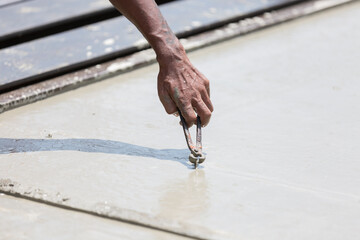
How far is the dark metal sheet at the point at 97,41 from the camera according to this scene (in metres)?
3.11

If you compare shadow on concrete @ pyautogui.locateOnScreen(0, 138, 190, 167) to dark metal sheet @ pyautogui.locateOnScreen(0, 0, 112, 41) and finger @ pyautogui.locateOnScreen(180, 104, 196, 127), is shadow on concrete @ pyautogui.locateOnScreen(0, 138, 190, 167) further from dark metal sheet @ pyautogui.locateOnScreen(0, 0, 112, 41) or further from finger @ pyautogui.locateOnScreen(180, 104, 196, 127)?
dark metal sheet @ pyautogui.locateOnScreen(0, 0, 112, 41)

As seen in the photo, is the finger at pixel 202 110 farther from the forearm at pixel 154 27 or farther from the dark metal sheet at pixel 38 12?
the dark metal sheet at pixel 38 12

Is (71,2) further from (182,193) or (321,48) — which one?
(182,193)

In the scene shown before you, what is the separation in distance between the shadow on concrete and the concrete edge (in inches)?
16.3

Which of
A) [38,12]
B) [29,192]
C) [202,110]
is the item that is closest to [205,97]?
[202,110]

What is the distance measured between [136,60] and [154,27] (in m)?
1.03

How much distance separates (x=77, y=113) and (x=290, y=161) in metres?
0.85

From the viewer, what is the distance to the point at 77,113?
9.00ft

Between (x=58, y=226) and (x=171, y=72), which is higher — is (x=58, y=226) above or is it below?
below

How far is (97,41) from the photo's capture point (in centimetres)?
341

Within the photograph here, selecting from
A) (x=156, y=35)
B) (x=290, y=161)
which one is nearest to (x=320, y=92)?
(x=290, y=161)

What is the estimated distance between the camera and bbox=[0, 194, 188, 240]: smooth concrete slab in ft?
6.04

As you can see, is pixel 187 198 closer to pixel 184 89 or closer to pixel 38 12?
pixel 184 89

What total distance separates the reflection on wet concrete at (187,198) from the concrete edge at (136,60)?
96 centimetres
